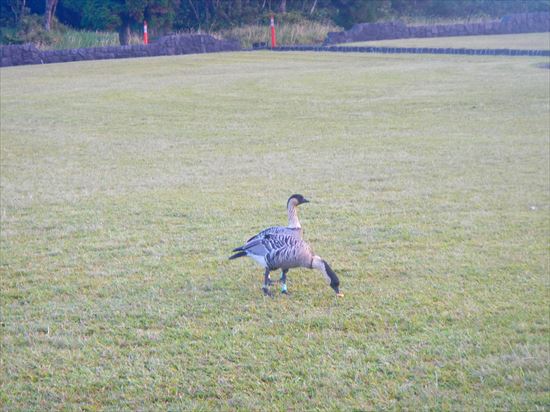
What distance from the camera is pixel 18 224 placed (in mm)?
7254

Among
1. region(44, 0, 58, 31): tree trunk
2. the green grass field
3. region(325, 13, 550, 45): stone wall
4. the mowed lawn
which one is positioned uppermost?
region(44, 0, 58, 31): tree trunk

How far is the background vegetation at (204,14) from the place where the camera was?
33463 millimetres

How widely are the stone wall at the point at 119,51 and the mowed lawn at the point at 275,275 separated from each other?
37.8 feet

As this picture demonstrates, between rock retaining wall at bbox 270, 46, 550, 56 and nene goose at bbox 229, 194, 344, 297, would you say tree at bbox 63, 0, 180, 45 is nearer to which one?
rock retaining wall at bbox 270, 46, 550, 56

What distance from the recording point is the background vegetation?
33.5m

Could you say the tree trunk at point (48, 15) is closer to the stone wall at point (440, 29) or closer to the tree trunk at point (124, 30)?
the tree trunk at point (124, 30)

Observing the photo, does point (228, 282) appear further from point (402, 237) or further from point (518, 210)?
point (518, 210)

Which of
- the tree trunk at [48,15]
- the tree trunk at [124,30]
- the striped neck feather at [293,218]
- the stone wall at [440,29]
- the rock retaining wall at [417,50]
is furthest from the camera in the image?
the stone wall at [440,29]

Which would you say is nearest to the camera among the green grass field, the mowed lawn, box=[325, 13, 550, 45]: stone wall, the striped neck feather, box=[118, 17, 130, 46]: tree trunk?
the mowed lawn

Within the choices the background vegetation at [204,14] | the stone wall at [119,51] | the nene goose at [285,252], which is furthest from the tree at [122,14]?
the nene goose at [285,252]

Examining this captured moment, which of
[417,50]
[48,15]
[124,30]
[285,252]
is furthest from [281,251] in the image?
[124,30]

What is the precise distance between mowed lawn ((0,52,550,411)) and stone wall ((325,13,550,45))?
20.5 metres

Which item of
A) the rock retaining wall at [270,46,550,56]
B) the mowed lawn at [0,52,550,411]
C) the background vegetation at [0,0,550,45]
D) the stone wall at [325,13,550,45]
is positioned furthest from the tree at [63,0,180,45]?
the mowed lawn at [0,52,550,411]

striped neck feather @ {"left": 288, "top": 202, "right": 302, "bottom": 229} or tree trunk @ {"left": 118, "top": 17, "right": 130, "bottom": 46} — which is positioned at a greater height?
tree trunk @ {"left": 118, "top": 17, "right": 130, "bottom": 46}
